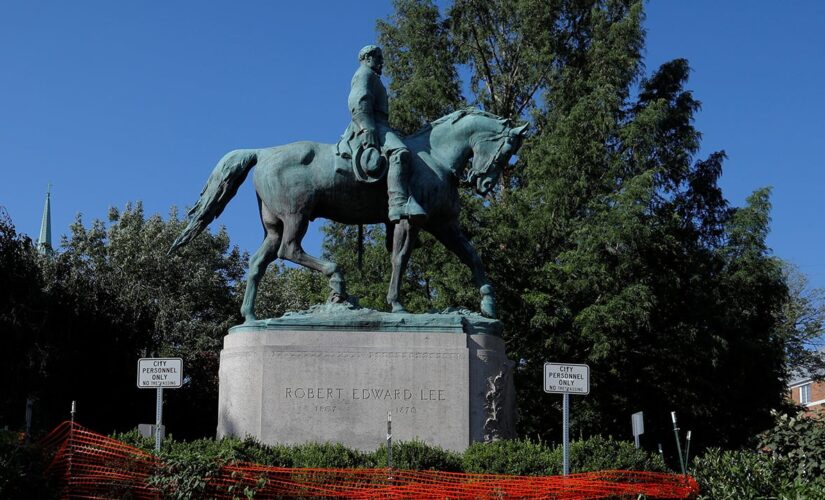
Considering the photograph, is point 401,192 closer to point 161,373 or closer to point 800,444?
point 161,373

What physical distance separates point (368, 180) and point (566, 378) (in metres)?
4.75

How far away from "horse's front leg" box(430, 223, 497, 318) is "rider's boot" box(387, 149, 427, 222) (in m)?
0.84

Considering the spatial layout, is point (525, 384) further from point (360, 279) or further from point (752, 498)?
point (752, 498)

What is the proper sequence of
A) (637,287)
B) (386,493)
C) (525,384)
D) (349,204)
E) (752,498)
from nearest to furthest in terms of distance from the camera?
(752,498) → (386,493) → (349,204) → (637,287) → (525,384)

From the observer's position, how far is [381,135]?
49.6 ft

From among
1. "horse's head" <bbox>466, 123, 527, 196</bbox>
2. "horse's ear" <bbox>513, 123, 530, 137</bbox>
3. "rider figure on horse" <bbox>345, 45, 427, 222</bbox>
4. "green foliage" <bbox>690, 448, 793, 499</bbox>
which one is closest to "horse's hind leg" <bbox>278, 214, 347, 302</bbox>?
"rider figure on horse" <bbox>345, 45, 427, 222</bbox>

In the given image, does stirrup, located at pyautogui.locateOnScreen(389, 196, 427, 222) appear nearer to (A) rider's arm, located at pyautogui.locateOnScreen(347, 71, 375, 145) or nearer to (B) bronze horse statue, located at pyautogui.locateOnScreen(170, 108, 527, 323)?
(B) bronze horse statue, located at pyautogui.locateOnScreen(170, 108, 527, 323)

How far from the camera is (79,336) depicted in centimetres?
3538

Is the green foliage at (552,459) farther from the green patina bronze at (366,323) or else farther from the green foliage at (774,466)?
the green patina bronze at (366,323)

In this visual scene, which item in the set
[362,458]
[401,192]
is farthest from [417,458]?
[401,192]

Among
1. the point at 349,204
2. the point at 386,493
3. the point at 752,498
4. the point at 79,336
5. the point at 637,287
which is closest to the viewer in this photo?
the point at 752,498

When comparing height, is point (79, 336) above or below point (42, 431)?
above

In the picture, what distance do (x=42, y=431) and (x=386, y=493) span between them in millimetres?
3903

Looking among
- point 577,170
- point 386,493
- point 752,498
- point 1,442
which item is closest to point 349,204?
point 386,493
